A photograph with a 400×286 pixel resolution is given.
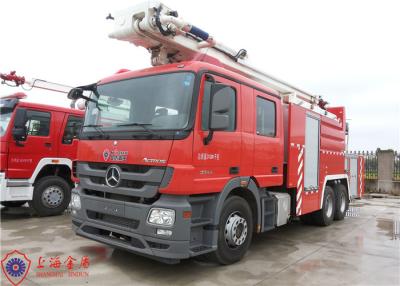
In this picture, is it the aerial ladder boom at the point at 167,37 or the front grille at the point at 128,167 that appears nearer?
the front grille at the point at 128,167

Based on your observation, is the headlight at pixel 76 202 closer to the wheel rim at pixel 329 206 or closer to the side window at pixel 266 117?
the side window at pixel 266 117

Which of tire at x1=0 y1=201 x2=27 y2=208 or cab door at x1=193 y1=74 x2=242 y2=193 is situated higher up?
cab door at x1=193 y1=74 x2=242 y2=193

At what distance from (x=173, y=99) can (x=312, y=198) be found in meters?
4.10

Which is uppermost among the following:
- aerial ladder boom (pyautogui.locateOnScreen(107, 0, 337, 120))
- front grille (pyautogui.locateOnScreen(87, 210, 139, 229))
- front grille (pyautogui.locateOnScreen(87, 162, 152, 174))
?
aerial ladder boom (pyautogui.locateOnScreen(107, 0, 337, 120))

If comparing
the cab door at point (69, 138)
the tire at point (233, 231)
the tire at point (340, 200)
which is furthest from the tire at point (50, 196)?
the tire at point (340, 200)

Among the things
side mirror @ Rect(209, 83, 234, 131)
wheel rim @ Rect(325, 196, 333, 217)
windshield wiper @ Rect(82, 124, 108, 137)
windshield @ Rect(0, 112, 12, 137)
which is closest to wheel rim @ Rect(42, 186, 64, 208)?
windshield @ Rect(0, 112, 12, 137)

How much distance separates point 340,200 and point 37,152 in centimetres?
729

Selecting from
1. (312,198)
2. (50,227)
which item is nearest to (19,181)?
(50,227)

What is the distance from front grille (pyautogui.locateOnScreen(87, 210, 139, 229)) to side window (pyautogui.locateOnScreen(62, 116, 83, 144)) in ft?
13.6

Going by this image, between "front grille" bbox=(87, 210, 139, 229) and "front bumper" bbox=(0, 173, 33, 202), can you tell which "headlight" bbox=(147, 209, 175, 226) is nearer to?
"front grille" bbox=(87, 210, 139, 229)

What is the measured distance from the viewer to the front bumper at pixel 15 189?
23.4 ft

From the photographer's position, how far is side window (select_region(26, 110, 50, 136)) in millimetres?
7610

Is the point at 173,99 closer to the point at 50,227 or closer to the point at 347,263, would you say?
the point at 347,263

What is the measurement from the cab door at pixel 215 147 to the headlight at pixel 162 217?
427 mm
